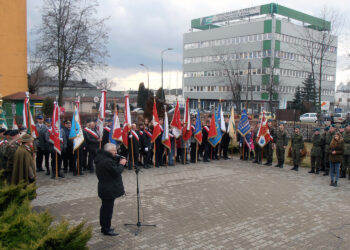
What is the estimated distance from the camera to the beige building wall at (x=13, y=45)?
28609 mm

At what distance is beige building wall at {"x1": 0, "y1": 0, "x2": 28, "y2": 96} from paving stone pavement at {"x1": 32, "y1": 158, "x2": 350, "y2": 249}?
890 inches

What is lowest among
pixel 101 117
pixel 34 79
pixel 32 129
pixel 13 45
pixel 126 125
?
pixel 32 129

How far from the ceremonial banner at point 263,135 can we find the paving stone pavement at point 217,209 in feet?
6.76

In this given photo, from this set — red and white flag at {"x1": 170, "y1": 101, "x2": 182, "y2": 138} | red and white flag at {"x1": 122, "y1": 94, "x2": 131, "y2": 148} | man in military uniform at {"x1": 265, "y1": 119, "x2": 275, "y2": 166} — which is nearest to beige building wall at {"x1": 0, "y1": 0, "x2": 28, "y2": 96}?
red and white flag at {"x1": 170, "y1": 101, "x2": 182, "y2": 138}

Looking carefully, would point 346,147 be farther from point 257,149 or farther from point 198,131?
point 198,131

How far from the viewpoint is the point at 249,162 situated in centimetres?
1484

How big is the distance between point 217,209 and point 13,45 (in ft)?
93.5

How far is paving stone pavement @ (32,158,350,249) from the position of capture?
5.99 metres

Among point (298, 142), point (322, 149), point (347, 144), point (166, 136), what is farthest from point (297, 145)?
point (166, 136)

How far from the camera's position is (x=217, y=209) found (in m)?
7.79

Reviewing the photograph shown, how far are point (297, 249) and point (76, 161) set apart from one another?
8439 millimetres

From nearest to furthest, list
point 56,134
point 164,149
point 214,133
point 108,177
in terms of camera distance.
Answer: point 108,177, point 56,134, point 164,149, point 214,133

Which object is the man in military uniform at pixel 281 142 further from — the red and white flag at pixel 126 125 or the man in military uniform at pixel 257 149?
the red and white flag at pixel 126 125

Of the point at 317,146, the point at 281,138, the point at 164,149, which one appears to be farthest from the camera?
the point at 164,149
